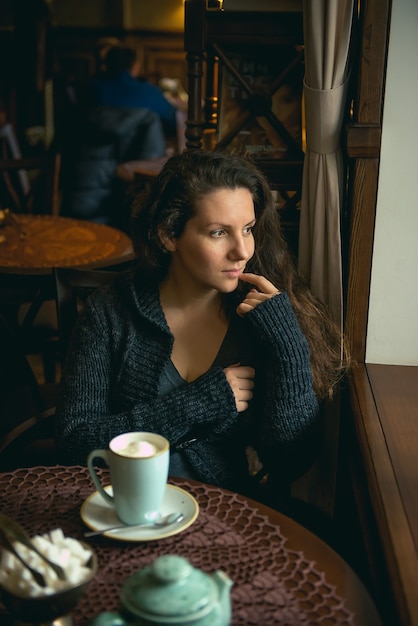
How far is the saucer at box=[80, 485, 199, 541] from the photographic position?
45.1 inches

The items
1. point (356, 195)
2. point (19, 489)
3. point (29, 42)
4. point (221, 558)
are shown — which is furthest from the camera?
point (29, 42)

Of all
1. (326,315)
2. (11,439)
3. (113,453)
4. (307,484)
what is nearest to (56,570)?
(113,453)

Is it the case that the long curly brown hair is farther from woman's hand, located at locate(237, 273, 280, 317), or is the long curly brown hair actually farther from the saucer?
the saucer

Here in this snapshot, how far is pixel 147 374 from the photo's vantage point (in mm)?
1682

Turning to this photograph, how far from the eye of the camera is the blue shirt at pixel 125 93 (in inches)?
208

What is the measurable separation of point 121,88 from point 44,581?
4.82 meters

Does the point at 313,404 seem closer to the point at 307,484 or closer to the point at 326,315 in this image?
the point at 326,315

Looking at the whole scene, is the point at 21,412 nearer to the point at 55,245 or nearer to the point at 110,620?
the point at 55,245

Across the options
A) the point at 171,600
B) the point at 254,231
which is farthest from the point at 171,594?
the point at 254,231

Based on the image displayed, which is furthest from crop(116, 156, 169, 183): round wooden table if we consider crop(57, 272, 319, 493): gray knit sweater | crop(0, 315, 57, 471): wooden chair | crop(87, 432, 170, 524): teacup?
crop(87, 432, 170, 524): teacup

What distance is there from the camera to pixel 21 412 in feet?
7.52

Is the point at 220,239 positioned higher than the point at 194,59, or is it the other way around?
the point at 194,59

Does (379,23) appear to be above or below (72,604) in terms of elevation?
above

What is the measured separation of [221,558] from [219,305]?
768 millimetres
